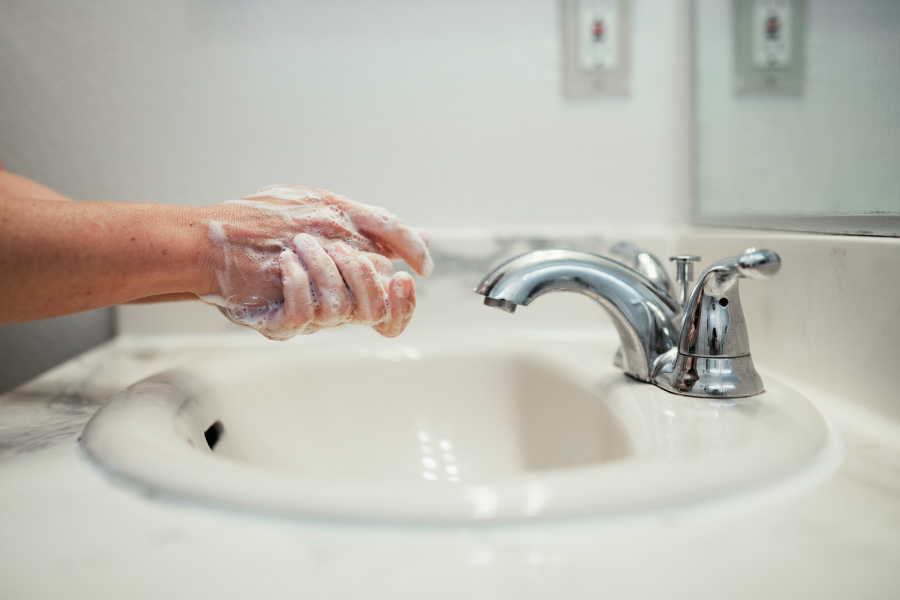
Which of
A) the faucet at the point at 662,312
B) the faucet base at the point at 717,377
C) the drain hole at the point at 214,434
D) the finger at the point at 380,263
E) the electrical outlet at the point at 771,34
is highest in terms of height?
the electrical outlet at the point at 771,34

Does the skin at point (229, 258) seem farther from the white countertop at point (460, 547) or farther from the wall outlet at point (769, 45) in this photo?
the wall outlet at point (769, 45)

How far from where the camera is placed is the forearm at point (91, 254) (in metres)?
0.41

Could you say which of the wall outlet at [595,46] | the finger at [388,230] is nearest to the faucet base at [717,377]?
the finger at [388,230]

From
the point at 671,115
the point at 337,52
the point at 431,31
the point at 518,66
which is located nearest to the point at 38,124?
the point at 337,52

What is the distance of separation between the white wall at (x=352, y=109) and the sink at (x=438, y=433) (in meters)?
0.22

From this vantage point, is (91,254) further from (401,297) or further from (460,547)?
(460,547)

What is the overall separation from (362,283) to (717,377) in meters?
0.28

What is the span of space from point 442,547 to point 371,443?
411 millimetres

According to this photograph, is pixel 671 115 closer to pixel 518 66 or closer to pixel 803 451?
pixel 518 66

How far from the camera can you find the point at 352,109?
84 centimetres

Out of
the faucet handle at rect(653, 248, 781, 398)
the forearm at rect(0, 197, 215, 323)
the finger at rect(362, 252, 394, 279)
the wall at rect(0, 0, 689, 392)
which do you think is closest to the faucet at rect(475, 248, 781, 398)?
the faucet handle at rect(653, 248, 781, 398)

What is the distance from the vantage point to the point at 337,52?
2.75 ft

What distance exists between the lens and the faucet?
0.45 metres

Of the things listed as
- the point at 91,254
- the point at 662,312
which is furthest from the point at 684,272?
the point at 91,254
